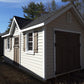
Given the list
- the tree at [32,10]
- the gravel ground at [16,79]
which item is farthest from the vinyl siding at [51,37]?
the tree at [32,10]

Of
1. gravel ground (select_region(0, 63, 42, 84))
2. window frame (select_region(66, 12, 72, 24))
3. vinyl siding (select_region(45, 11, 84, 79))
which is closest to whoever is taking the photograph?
gravel ground (select_region(0, 63, 42, 84))

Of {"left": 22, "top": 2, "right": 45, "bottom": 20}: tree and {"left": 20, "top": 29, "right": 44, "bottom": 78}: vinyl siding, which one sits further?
{"left": 22, "top": 2, "right": 45, "bottom": 20}: tree

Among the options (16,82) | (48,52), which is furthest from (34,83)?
(48,52)

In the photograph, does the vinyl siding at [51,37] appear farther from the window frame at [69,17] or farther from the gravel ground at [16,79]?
the gravel ground at [16,79]

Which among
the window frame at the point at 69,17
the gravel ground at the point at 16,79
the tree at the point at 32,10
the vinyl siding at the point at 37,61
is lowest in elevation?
the gravel ground at the point at 16,79

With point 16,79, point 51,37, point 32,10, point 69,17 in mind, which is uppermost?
point 32,10

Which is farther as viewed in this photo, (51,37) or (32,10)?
(32,10)

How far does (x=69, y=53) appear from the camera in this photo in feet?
18.1

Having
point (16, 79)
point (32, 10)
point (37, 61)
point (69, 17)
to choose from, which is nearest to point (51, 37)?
point (37, 61)

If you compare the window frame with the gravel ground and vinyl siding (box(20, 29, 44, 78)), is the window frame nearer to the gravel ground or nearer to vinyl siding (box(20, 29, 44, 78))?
vinyl siding (box(20, 29, 44, 78))

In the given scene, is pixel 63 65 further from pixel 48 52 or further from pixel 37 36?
pixel 37 36

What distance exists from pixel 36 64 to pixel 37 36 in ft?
5.13

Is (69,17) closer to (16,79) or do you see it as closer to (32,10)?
(16,79)

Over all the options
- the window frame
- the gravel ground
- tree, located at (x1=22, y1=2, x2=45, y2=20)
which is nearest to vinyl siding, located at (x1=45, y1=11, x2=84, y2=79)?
the window frame
